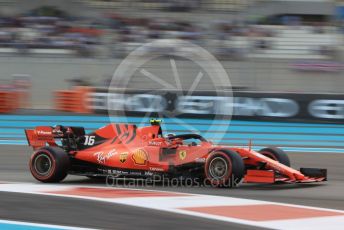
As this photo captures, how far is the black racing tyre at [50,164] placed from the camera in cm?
809

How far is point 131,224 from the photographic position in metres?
5.11

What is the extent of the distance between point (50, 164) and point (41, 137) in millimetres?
615

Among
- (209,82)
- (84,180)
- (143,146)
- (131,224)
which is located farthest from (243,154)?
(209,82)

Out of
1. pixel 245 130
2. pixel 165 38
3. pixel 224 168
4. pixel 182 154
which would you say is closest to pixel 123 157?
pixel 182 154

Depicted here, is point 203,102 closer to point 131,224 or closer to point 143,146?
point 143,146

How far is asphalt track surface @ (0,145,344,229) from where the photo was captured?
516cm

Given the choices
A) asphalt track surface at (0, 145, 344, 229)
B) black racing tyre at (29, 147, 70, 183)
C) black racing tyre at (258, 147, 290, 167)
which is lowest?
asphalt track surface at (0, 145, 344, 229)

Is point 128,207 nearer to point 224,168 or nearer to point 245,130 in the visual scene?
point 224,168

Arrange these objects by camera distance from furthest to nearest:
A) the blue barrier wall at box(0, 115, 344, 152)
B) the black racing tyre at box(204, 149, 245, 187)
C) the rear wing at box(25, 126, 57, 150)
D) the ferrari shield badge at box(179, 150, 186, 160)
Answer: the blue barrier wall at box(0, 115, 344, 152), the rear wing at box(25, 126, 57, 150), the ferrari shield badge at box(179, 150, 186, 160), the black racing tyre at box(204, 149, 245, 187)

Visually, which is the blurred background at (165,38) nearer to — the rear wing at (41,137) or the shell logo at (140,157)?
the rear wing at (41,137)

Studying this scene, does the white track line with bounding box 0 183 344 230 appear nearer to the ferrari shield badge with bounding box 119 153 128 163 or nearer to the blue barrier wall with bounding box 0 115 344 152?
the ferrari shield badge with bounding box 119 153 128 163

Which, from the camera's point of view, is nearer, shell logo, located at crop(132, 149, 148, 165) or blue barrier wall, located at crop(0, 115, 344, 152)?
shell logo, located at crop(132, 149, 148, 165)

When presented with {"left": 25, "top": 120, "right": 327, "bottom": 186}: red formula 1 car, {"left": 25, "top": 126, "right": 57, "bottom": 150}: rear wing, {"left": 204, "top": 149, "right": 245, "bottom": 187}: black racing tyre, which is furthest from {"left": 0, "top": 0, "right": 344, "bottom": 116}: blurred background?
{"left": 204, "top": 149, "right": 245, "bottom": 187}: black racing tyre

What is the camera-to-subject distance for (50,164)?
8.13 meters
